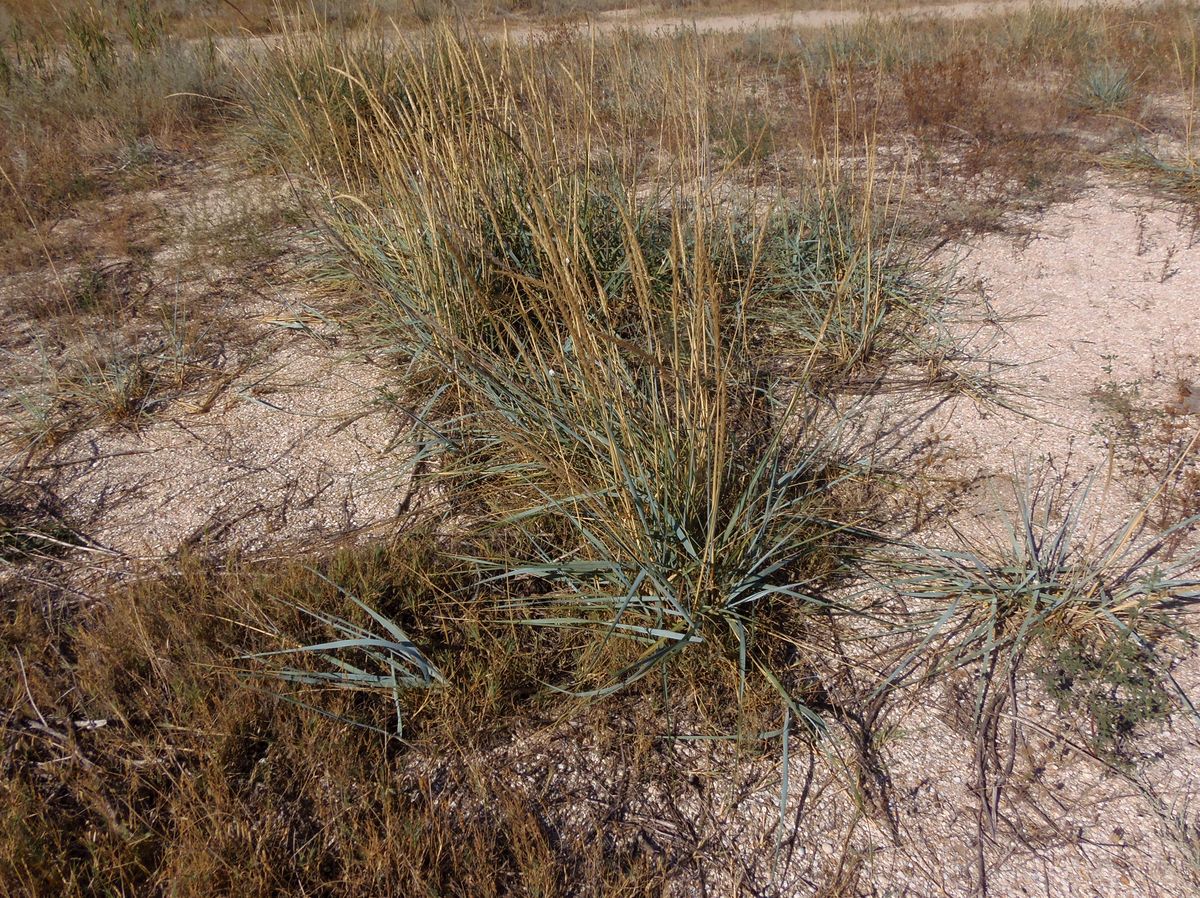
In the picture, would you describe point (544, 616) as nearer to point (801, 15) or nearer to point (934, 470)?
point (934, 470)

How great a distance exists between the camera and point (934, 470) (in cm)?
249

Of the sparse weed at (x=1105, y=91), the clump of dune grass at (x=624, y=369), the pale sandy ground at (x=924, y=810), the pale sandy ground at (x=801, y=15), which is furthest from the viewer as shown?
the pale sandy ground at (x=801, y=15)

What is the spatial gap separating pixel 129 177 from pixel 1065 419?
5168 millimetres

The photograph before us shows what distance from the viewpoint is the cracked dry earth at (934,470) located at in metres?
1.58

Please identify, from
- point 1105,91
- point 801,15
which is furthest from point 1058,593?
point 801,15

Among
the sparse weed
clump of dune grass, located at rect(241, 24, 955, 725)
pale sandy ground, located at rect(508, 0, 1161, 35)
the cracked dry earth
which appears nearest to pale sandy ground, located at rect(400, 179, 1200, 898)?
the cracked dry earth

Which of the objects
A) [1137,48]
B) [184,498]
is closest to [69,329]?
[184,498]

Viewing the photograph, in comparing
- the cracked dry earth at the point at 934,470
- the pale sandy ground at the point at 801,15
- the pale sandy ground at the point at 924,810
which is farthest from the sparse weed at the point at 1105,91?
the pale sandy ground at the point at 801,15

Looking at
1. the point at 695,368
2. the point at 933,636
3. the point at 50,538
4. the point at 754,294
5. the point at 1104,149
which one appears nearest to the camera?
the point at 695,368

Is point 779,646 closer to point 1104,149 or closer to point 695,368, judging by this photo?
point 695,368

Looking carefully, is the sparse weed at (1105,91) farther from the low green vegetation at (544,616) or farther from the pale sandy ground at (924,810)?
the pale sandy ground at (924,810)

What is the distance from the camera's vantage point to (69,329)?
134 inches

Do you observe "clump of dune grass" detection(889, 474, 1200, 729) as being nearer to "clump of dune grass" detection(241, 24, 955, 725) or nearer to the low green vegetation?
the low green vegetation

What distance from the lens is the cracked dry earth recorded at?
1.58 m
